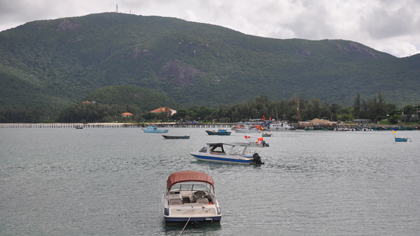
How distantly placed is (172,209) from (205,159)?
29.8 meters

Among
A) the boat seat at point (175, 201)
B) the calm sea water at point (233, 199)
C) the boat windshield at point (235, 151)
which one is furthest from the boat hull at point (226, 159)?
the boat seat at point (175, 201)

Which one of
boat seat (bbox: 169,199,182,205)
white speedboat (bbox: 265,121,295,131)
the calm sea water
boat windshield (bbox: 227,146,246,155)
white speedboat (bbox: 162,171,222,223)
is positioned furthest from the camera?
white speedboat (bbox: 265,121,295,131)

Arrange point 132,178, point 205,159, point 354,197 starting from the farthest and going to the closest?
point 205,159
point 132,178
point 354,197

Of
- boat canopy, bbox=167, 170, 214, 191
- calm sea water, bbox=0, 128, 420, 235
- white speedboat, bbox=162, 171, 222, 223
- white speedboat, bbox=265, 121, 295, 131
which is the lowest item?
calm sea water, bbox=0, 128, 420, 235

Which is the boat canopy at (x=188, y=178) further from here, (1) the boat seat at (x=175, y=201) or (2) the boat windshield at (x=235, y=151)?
(2) the boat windshield at (x=235, y=151)

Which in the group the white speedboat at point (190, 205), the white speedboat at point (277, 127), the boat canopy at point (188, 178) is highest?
the white speedboat at point (277, 127)

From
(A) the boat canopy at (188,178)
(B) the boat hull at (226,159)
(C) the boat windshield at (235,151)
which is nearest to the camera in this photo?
(A) the boat canopy at (188,178)

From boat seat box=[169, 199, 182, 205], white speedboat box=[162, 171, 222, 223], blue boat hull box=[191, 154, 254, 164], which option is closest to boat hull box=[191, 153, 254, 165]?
blue boat hull box=[191, 154, 254, 164]

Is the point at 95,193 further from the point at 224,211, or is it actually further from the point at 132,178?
the point at 224,211

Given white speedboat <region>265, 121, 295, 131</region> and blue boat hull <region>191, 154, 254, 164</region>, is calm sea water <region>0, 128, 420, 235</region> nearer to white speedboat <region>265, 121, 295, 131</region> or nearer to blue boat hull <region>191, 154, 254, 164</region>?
blue boat hull <region>191, 154, 254, 164</region>

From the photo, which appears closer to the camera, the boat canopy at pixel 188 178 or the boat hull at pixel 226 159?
the boat canopy at pixel 188 178

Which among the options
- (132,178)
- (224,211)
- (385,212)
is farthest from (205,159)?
(385,212)

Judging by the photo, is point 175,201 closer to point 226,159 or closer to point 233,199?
point 233,199

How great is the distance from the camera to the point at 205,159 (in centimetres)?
5119
